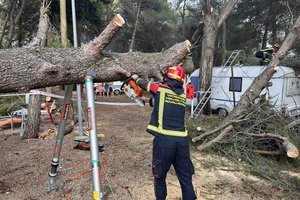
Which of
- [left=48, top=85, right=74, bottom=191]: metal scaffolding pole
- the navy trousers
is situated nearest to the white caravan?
the navy trousers

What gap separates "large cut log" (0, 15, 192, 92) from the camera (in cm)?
242

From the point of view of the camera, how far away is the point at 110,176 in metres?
4.11

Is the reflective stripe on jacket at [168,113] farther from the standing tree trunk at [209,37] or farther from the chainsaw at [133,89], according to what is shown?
the standing tree trunk at [209,37]

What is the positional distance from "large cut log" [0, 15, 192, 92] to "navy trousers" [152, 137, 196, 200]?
3.20ft

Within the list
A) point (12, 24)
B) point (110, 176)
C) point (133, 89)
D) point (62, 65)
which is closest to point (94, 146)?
point (62, 65)

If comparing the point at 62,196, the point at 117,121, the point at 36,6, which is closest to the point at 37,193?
the point at 62,196

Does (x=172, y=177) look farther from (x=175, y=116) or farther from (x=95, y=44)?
(x=95, y=44)

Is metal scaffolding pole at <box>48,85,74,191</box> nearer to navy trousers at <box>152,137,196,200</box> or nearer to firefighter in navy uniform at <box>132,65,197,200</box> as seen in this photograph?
firefighter in navy uniform at <box>132,65,197,200</box>

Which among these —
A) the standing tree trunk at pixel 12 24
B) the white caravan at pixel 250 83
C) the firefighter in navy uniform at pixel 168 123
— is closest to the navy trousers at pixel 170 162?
the firefighter in navy uniform at pixel 168 123

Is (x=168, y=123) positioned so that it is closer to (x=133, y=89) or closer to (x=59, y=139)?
(x=133, y=89)

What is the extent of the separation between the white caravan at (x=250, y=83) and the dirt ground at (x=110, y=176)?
4498mm

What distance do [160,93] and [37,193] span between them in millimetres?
2296

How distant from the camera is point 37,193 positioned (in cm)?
353

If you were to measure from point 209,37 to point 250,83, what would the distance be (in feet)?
8.10
